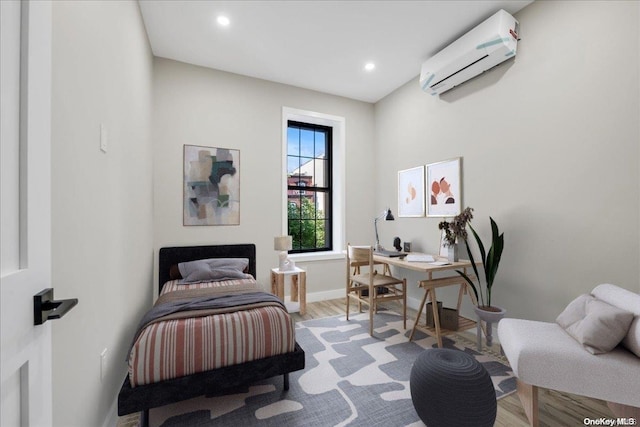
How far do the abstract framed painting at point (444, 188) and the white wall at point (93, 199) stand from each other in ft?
9.91

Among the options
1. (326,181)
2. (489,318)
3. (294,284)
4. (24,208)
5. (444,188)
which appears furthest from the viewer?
(326,181)

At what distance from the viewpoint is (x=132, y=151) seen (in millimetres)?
2107

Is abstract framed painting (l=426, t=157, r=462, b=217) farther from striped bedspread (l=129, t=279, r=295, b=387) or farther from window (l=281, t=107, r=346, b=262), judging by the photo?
striped bedspread (l=129, t=279, r=295, b=387)

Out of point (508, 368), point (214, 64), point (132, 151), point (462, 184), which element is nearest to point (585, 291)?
point (508, 368)

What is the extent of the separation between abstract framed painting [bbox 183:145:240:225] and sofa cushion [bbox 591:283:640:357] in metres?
3.32

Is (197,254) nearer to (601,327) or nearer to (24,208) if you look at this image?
(24,208)

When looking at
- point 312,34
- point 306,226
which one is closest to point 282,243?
point 306,226

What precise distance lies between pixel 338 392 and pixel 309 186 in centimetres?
284

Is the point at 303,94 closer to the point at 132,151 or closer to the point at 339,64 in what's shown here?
the point at 339,64

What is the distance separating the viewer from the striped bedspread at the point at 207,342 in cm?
153

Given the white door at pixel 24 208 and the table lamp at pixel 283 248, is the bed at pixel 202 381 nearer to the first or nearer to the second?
the white door at pixel 24 208

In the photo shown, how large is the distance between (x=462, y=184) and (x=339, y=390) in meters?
2.32

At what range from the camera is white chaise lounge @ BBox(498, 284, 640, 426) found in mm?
1329

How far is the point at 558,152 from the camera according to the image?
85.7 inches
